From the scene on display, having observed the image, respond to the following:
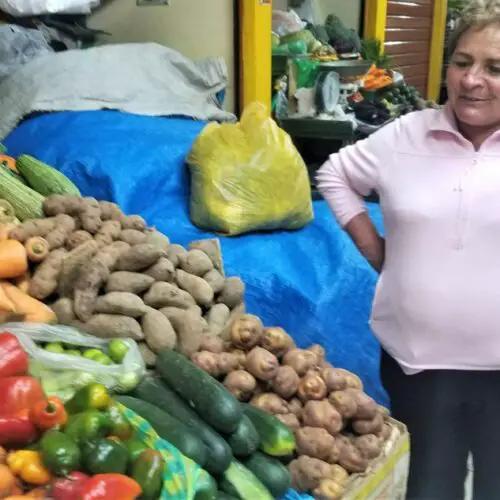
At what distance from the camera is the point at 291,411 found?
170cm

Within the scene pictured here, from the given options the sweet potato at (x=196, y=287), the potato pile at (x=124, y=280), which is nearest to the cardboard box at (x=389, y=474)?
the potato pile at (x=124, y=280)

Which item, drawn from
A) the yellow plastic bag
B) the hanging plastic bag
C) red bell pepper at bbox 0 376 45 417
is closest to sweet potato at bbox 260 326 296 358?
red bell pepper at bbox 0 376 45 417

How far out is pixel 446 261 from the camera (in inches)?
59.1

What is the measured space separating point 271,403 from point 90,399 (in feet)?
1.63

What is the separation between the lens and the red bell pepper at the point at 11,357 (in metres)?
1.45

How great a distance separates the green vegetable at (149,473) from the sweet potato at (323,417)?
0.48 m

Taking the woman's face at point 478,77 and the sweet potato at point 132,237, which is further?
the sweet potato at point 132,237

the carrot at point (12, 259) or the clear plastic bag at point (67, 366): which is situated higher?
the carrot at point (12, 259)

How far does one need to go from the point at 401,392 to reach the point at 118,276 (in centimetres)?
86

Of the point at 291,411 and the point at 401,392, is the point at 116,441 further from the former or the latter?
the point at 401,392

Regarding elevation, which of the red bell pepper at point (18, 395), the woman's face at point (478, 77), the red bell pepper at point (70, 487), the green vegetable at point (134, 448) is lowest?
the green vegetable at point (134, 448)

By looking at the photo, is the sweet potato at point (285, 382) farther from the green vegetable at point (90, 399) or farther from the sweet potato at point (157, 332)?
the green vegetable at point (90, 399)

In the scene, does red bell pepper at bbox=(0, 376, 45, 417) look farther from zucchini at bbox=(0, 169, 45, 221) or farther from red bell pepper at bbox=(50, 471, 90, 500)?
zucchini at bbox=(0, 169, 45, 221)

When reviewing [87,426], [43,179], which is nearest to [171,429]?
[87,426]
